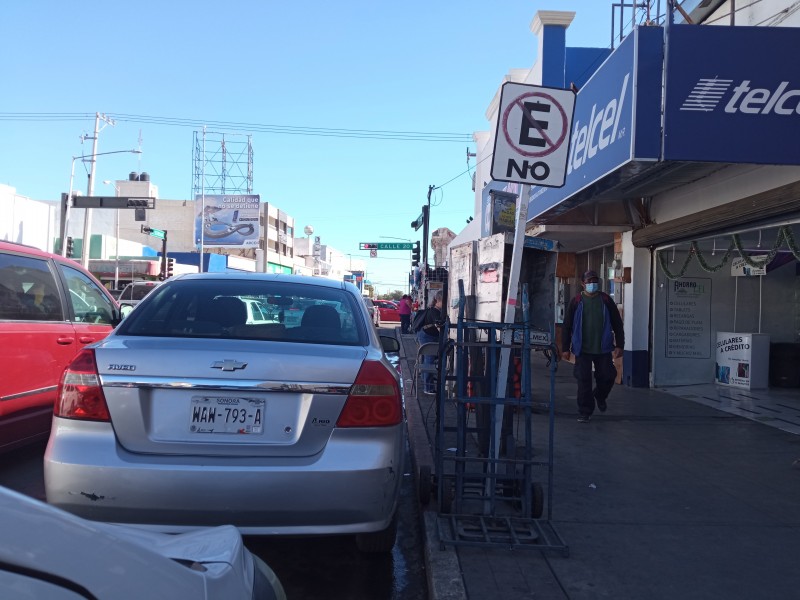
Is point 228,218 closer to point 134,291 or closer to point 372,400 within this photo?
point 134,291

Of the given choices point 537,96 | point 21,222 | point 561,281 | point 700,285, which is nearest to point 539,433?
point 537,96

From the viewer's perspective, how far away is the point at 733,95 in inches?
248

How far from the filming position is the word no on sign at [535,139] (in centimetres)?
462

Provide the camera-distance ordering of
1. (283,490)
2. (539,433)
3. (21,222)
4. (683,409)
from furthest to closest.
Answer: (21,222)
(683,409)
(539,433)
(283,490)

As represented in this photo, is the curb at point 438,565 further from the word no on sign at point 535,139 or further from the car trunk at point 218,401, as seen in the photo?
the word no on sign at point 535,139

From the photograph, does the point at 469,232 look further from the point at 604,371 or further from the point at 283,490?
the point at 283,490

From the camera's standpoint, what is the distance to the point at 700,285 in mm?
11414

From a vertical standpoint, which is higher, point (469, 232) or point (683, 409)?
point (469, 232)

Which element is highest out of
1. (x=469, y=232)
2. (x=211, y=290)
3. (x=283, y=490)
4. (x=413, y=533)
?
(x=469, y=232)

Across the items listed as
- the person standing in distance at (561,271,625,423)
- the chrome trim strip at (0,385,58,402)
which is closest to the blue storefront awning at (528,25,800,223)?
the person standing in distance at (561,271,625,423)

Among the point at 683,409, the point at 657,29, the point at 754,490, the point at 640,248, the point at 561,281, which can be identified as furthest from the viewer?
the point at 561,281

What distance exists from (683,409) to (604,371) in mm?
1750

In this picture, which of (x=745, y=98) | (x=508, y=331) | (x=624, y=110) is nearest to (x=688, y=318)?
(x=624, y=110)

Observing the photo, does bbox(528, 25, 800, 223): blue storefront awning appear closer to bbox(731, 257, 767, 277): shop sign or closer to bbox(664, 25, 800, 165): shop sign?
bbox(664, 25, 800, 165): shop sign
